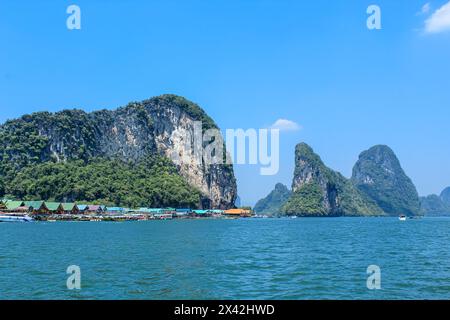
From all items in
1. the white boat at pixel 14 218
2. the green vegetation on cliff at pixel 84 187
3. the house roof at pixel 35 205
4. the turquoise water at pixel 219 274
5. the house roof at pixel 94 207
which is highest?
the green vegetation on cliff at pixel 84 187

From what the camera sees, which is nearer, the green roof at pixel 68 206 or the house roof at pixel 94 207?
the green roof at pixel 68 206

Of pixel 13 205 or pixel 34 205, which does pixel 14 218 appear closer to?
pixel 34 205

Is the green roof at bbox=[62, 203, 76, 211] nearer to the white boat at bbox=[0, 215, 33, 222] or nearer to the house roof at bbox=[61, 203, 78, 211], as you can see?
the house roof at bbox=[61, 203, 78, 211]

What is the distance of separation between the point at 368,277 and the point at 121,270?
1586 cm

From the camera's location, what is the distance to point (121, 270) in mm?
28406

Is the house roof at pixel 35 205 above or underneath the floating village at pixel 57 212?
above

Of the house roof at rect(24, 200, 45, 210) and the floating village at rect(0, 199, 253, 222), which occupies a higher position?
the house roof at rect(24, 200, 45, 210)

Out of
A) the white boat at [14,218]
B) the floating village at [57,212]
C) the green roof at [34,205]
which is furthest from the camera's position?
the green roof at [34,205]

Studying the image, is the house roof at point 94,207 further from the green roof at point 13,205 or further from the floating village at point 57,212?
the green roof at point 13,205

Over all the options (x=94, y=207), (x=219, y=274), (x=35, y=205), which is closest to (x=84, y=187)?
(x=94, y=207)

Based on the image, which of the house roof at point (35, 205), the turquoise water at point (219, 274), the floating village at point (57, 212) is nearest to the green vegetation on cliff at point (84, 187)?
the floating village at point (57, 212)

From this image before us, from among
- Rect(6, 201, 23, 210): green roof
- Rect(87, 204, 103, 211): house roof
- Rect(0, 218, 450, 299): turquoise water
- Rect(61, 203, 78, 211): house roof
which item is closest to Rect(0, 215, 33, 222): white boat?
Rect(6, 201, 23, 210): green roof

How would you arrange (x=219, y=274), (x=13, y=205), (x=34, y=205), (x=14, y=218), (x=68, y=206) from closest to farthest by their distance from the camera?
(x=219, y=274) → (x=14, y=218) → (x=34, y=205) → (x=13, y=205) → (x=68, y=206)

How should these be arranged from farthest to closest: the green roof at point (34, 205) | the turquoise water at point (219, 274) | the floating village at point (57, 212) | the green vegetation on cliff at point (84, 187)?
the green vegetation on cliff at point (84, 187), the green roof at point (34, 205), the floating village at point (57, 212), the turquoise water at point (219, 274)
